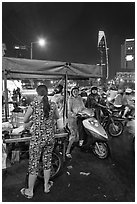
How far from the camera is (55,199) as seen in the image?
301 cm

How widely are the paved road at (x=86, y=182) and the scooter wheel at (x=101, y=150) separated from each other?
133 mm

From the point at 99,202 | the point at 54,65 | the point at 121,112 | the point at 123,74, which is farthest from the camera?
the point at 123,74

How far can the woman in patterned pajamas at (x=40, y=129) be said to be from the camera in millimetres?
2934

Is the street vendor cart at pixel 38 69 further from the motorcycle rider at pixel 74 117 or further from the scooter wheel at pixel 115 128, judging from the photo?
the scooter wheel at pixel 115 128

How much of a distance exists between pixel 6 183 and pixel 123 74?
207 ft

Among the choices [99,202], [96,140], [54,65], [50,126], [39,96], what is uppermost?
[54,65]

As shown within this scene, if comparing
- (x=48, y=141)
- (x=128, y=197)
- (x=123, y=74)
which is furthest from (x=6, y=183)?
(x=123, y=74)

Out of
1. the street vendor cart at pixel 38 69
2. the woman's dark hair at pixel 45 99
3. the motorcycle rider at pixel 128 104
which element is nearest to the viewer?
the woman's dark hair at pixel 45 99

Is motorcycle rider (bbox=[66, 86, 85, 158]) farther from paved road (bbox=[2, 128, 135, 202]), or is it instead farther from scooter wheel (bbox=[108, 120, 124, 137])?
scooter wheel (bbox=[108, 120, 124, 137])

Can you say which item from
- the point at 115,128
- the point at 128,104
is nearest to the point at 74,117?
the point at 115,128

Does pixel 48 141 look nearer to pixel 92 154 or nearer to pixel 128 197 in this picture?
pixel 128 197

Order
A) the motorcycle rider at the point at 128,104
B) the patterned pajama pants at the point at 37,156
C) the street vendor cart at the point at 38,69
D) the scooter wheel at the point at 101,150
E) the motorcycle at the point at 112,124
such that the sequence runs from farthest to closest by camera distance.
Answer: the motorcycle rider at the point at 128,104 → the motorcycle at the point at 112,124 → the scooter wheel at the point at 101,150 → the street vendor cart at the point at 38,69 → the patterned pajama pants at the point at 37,156

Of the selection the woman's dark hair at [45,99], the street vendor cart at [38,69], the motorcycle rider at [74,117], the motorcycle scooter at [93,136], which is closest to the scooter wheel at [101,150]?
the motorcycle scooter at [93,136]

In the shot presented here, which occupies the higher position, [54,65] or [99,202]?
[54,65]
